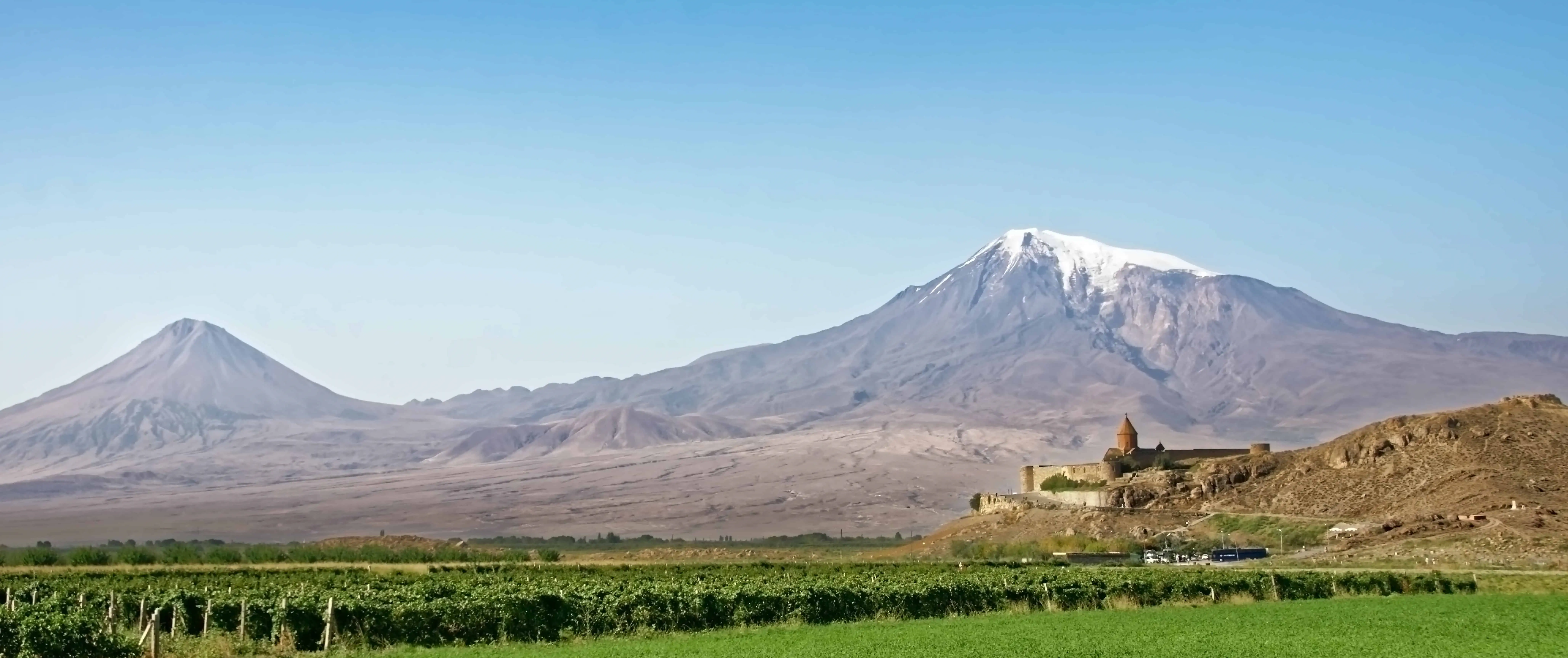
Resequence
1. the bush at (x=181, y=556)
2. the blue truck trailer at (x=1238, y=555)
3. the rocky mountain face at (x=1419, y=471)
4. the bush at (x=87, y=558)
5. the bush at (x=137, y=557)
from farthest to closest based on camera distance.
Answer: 1. the rocky mountain face at (x=1419, y=471)
2. the bush at (x=137, y=557)
3. the blue truck trailer at (x=1238, y=555)
4. the bush at (x=181, y=556)
5. the bush at (x=87, y=558)

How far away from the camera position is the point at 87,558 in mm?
59531

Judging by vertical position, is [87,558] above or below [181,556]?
above

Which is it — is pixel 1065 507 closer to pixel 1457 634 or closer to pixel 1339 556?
pixel 1339 556

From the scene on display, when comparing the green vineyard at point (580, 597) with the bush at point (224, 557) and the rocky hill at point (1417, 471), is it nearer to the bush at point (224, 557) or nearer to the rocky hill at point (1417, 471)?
the bush at point (224, 557)

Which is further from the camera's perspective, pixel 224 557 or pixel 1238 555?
pixel 224 557

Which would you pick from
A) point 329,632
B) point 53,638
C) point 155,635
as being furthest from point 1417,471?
point 53,638

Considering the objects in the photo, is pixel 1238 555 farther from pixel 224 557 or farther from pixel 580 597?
pixel 224 557

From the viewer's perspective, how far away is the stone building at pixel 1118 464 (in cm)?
8331

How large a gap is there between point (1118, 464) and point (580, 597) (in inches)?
2206

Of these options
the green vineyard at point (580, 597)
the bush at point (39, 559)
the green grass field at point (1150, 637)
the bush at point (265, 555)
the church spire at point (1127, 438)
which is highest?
the church spire at point (1127, 438)

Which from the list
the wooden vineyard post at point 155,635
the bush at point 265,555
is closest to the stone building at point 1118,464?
the bush at point 265,555

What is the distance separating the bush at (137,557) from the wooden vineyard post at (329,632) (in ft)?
115

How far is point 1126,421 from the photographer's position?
9912 centimetres

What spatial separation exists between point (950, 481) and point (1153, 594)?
148 m
